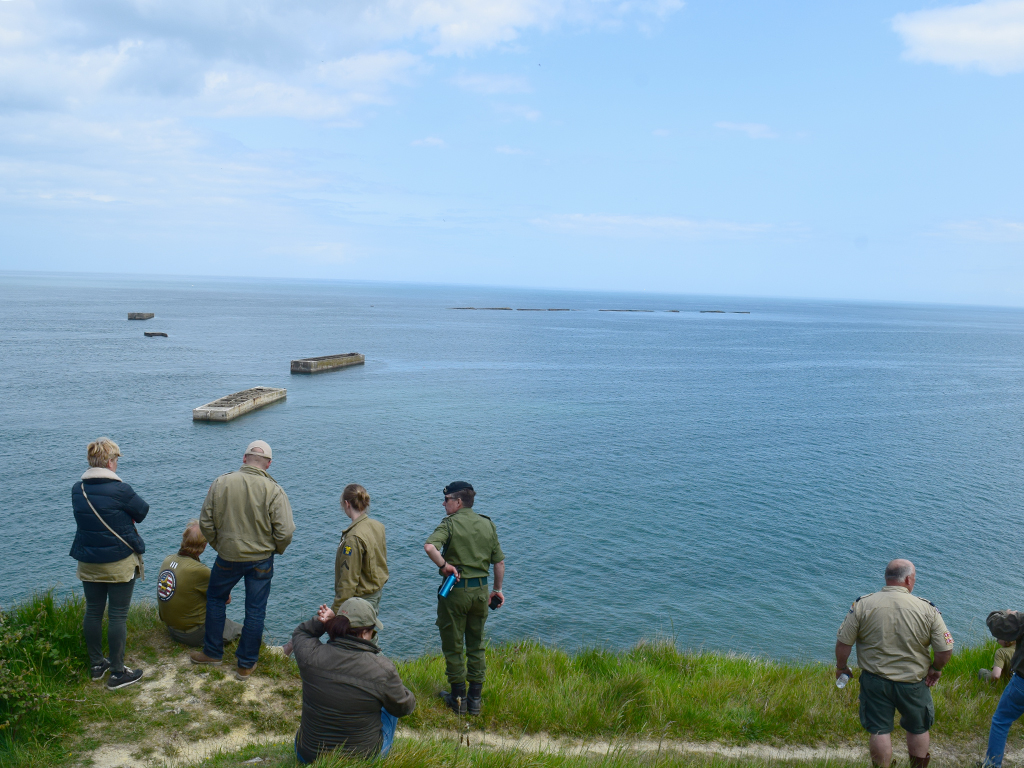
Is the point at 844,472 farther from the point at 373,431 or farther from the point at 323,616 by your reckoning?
the point at 323,616

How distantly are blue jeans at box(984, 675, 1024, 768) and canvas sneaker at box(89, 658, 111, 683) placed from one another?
29.7 feet

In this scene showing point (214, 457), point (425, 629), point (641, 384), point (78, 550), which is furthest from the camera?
point (641, 384)

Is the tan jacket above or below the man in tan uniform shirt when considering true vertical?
above

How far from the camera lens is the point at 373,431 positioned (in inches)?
1576

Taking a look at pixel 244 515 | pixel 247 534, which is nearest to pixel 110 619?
pixel 247 534

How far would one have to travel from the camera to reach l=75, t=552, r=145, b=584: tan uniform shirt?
22.6 feet

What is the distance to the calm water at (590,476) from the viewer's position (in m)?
20.0

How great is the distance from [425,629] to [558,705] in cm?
1056

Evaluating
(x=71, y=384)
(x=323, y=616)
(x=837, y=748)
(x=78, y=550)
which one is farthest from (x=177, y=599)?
(x=71, y=384)

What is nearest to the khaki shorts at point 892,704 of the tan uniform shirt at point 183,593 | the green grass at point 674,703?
the green grass at point 674,703

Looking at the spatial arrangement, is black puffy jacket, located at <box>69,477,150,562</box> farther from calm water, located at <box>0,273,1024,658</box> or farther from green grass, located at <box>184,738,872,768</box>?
calm water, located at <box>0,273,1024,658</box>

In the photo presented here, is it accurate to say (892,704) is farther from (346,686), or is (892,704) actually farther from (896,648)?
(346,686)

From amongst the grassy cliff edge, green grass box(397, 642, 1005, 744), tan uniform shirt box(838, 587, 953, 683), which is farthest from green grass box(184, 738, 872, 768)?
tan uniform shirt box(838, 587, 953, 683)

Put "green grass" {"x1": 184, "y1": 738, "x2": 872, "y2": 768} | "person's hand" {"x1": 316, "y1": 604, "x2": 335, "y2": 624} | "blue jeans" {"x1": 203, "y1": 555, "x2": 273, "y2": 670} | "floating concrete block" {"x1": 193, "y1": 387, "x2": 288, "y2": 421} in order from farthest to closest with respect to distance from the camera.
→ "floating concrete block" {"x1": 193, "y1": 387, "x2": 288, "y2": 421}, "blue jeans" {"x1": 203, "y1": 555, "x2": 273, "y2": 670}, "green grass" {"x1": 184, "y1": 738, "x2": 872, "y2": 768}, "person's hand" {"x1": 316, "y1": 604, "x2": 335, "y2": 624}
